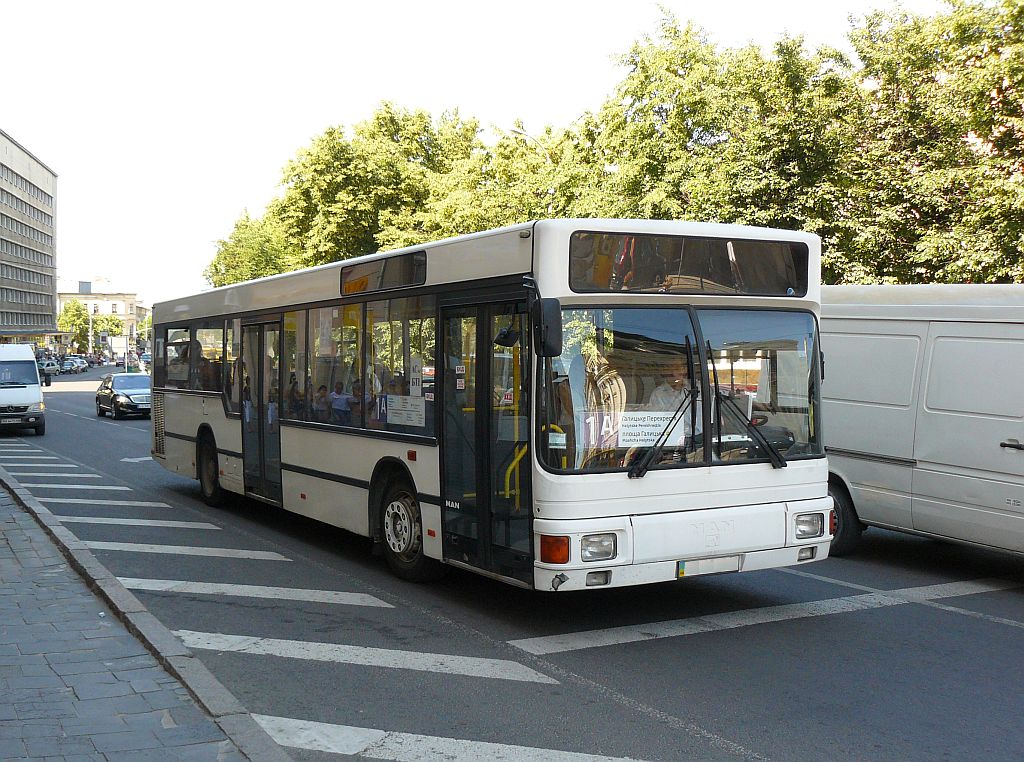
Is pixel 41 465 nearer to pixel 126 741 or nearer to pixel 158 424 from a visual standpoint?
pixel 158 424

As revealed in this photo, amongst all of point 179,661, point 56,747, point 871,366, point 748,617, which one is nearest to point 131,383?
point 871,366

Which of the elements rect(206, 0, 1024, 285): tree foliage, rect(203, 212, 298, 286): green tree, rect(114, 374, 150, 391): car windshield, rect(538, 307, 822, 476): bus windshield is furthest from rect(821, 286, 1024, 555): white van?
rect(203, 212, 298, 286): green tree

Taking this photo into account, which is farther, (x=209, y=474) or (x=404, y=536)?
(x=209, y=474)

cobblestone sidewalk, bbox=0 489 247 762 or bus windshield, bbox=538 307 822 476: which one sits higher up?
bus windshield, bbox=538 307 822 476

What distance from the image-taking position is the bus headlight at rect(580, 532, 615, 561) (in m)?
6.85

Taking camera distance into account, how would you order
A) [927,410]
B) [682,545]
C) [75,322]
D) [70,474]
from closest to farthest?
[682,545] → [927,410] → [70,474] → [75,322]

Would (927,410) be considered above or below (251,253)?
below

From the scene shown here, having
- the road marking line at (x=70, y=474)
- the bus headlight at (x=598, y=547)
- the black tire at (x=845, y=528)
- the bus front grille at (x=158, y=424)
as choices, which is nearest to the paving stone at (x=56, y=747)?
the bus headlight at (x=598, y=547)

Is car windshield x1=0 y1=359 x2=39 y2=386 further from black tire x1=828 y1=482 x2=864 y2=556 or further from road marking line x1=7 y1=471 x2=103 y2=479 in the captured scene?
black tire x1=828 y1=482 x2=864 y2=556

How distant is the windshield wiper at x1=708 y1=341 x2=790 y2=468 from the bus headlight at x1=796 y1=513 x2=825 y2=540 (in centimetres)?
41

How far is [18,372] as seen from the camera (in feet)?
92.4

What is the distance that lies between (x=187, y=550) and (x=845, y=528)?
6240 mm

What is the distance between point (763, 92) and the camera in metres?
22.0

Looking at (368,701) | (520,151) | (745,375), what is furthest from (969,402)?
(520,151)
